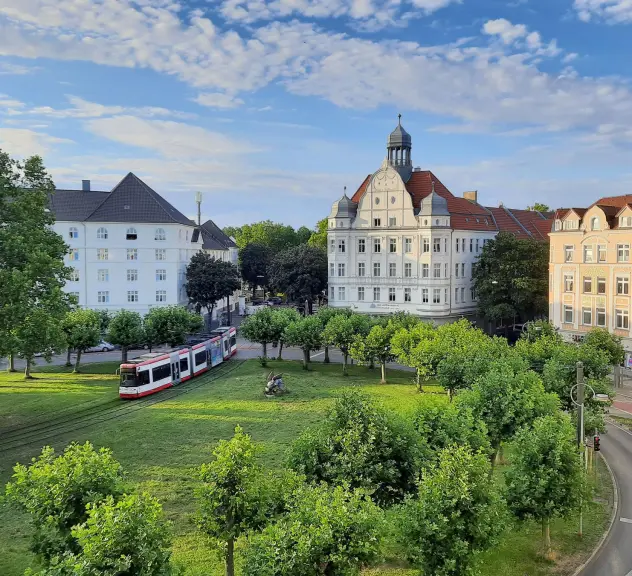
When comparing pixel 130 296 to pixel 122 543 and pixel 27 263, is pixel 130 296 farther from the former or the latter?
pixel 122 543

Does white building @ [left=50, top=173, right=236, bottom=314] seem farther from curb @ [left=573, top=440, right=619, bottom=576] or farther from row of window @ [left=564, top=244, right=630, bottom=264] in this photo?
curb @ [left=573, top=440, right=619, bottom=576]

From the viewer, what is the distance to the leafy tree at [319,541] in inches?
487

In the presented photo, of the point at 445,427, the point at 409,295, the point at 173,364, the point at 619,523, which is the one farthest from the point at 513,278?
the point at 445,427

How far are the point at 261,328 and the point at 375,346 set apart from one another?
1223cm

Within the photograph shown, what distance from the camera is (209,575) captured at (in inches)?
516

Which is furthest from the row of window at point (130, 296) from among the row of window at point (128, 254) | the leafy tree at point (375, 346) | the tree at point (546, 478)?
the tree at point (546, 478)

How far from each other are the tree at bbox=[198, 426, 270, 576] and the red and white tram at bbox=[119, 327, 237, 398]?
29.5 m

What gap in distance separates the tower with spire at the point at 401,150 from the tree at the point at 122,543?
64.2 meters

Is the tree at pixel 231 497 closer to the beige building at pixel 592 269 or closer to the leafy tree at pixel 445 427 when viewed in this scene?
the leafy tree at pixel 445 427

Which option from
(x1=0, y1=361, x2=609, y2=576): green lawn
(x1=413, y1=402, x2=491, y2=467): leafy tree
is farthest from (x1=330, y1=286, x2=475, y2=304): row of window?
(x1=413, y1=402, x2=491, y2=467): leafy tree

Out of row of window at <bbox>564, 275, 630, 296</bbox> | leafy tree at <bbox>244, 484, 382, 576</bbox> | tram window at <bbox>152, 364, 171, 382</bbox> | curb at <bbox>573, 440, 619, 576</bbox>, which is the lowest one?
curb at <bbox>573, 440, 619, 576</bbox>

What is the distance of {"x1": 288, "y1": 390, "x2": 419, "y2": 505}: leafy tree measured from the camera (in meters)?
16.5

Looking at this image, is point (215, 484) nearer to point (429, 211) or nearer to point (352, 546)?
point (352, 546)

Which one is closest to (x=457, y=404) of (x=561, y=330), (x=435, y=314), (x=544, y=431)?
(x=544, y=431)
